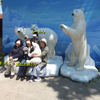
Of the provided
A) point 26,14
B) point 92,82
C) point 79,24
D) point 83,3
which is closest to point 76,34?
point 79,24

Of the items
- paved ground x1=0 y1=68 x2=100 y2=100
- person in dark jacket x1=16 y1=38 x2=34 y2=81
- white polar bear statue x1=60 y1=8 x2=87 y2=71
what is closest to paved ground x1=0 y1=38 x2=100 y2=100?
paved ground x1=0 y1=68 x2=100 y2=100

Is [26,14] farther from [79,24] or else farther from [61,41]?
[79,24]

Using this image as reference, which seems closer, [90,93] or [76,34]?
[90,93]

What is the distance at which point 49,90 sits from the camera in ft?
8.14

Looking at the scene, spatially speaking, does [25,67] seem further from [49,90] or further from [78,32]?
[78,32]

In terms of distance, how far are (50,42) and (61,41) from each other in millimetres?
932

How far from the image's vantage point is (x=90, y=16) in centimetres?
422

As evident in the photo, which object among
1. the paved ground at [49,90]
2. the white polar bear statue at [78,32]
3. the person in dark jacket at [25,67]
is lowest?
the paved ground at [49,90]

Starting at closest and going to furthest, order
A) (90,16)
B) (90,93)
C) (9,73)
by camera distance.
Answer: (90,93) → (9,73) → (90,16)

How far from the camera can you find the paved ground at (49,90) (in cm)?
222

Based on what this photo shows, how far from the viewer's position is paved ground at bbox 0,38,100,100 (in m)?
2.22

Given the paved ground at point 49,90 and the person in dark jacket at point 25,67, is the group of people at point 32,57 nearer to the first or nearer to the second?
the person in dark jacket at point 25,67

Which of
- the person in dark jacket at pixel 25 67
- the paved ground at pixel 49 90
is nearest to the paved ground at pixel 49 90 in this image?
the paved ground at pixel 49 90

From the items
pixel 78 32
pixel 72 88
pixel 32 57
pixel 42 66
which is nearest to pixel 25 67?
pixel 32 57
